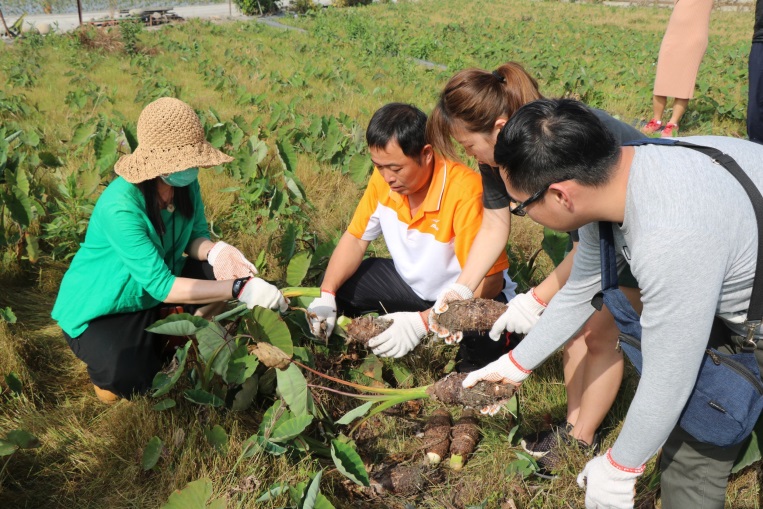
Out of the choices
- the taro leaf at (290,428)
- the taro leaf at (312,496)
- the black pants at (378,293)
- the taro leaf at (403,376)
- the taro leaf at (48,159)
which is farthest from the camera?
the taro leaf at (48,159)

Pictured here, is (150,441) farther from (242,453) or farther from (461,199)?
(461,199)

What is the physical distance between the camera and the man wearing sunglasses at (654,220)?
104cm

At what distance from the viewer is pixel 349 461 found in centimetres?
164

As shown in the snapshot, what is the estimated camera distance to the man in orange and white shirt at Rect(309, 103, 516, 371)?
198cm

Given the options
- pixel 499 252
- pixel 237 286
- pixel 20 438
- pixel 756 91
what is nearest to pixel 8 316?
pixel 20 438

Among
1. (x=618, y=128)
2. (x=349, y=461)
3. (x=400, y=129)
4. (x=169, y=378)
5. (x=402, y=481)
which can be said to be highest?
(x=618, y=128)

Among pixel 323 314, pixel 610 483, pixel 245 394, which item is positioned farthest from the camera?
pixel 323 314

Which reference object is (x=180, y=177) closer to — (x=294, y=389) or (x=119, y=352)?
(x=119, y=352)

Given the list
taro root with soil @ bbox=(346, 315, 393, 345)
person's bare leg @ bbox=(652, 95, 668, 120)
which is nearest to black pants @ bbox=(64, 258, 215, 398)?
taro root with soil @ bbox=(346, 315, 393, 345)

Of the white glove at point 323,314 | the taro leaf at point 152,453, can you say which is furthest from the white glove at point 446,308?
the taro leaf at point 152,453

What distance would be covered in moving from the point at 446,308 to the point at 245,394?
74 centimetres

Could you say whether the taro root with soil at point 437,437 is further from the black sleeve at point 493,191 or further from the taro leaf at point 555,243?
the taro leaf at point 555,243

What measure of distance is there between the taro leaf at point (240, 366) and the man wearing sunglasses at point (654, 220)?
3.19ft

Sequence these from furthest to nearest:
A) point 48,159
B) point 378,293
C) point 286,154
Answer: point 286,154
point 48,159
point 378,293
